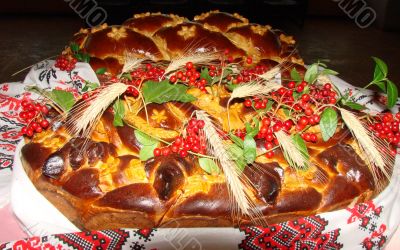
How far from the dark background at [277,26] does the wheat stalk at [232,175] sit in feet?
12.1

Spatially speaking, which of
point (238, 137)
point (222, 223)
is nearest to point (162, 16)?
point (238, 137)

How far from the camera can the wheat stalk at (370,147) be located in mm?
1147

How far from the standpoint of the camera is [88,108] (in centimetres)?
110

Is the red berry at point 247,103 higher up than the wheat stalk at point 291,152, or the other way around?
the red berry at point 247,103

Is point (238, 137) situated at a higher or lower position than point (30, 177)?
higher

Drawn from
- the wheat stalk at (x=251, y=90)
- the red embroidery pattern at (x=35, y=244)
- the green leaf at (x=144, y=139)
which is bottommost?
the red embroidery pattern at (x=35, y=244)

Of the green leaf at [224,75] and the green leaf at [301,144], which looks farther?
the green leaf at [224,75]

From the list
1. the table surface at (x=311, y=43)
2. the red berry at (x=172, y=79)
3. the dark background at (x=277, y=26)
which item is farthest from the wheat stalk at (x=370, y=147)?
the dark background at (x=277, y=26)

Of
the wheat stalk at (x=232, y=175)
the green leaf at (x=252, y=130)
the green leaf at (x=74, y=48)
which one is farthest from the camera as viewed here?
the green leaf at (x=74, y=48)

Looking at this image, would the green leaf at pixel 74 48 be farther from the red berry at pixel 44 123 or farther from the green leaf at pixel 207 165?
the green leaf at pixel 207 165

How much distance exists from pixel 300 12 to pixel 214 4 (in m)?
1.66

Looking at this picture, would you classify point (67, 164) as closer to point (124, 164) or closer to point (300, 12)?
point (124, 164)

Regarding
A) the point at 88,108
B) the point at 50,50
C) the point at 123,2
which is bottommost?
the point at 50,50

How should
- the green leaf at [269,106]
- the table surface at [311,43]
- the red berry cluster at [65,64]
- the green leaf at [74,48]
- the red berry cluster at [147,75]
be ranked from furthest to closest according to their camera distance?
the table surface at [311,43], the green leaf at [74,48], the red berry cluster at [65,64], the red berry cluster at [147,75], the green leaf at [269,106]
